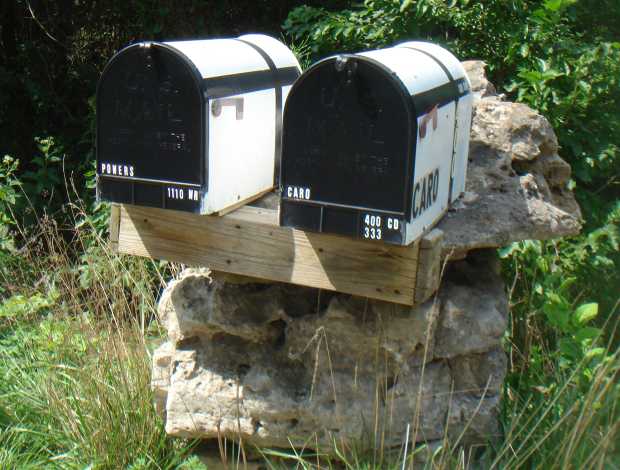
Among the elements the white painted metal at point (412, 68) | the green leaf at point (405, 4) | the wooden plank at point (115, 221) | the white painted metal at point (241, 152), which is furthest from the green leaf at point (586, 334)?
the green leaf at point (405, 4)

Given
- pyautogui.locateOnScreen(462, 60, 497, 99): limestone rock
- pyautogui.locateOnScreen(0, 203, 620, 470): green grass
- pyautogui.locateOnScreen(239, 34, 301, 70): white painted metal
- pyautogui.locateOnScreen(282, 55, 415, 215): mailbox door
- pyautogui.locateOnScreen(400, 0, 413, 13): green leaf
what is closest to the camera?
pyautogui.locateOnScreen(282, 55, 415, 215): mailbox door

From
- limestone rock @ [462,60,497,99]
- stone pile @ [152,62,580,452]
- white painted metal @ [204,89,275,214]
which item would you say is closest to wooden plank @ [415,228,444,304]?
stone pile @ [152,62,580,452]

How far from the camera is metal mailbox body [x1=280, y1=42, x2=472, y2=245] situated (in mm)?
2447

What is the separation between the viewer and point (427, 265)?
264 centimetres

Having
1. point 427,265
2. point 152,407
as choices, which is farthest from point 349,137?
point 152,407

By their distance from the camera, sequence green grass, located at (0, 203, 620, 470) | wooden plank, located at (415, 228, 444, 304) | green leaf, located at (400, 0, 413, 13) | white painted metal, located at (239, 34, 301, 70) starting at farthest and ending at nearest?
1. green leaf, located at (400, 0, 413, 13)
2. white painted metal, located at (239, 34, 301, 70)
3. green grass, located at (0, 203, 620, 470)
4. wooden plank, located at (415, 228, 444, 304)

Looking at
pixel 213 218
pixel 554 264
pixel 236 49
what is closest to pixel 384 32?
pixel 554 264

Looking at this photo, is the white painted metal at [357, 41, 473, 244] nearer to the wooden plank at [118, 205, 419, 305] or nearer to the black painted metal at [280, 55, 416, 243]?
the black painted metal at [280, 55, 416, 243]

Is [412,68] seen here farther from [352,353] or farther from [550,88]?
[550,88]

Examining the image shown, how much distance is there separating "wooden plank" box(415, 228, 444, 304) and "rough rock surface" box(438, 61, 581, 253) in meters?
0.22

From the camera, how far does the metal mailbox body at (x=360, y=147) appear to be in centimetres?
245

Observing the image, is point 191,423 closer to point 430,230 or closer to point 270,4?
point 430,230

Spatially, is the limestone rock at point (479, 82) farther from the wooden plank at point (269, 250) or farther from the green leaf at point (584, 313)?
the wooden plank at point (269, 250)

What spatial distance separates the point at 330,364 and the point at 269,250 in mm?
437
